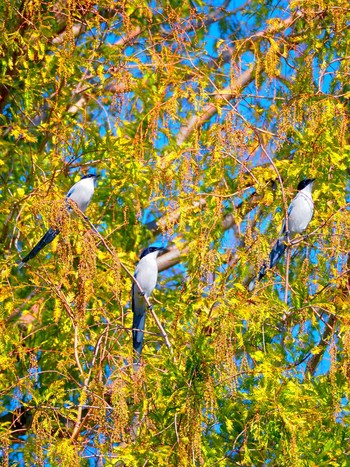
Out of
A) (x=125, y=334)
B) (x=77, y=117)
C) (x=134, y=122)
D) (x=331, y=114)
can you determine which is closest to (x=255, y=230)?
(x=331, y=114)

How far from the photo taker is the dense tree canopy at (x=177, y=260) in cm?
521

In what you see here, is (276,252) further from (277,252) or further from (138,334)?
(138,334)

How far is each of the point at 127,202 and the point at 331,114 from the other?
197 cm

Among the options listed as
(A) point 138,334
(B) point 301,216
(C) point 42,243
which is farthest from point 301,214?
(C) point 42,243

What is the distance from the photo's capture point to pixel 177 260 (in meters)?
8.75

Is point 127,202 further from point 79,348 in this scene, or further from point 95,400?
point 95,400

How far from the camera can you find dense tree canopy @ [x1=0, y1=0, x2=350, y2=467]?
205 inches

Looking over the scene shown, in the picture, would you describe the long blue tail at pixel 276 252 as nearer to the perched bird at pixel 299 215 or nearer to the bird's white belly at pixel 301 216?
the perched bird at pixel 299 215

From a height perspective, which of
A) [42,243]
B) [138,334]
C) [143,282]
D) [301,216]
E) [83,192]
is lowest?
[138,334]

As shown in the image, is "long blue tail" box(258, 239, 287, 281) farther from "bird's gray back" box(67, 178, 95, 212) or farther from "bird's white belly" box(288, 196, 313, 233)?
"bird's gray back" box(67, 178, 95, 212)

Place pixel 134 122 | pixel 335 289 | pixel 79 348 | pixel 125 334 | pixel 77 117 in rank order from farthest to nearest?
pixel 77 117
pixel 134 122
pixel 125 334
pixel 79 348
pixel 335 289

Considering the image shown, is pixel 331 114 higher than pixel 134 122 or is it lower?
lower

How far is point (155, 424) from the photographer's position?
5426mm

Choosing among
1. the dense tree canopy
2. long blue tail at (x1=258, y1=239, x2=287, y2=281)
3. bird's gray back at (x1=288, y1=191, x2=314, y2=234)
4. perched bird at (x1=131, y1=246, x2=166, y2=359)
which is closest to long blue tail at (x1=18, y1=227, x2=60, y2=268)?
the dense tree canopy
